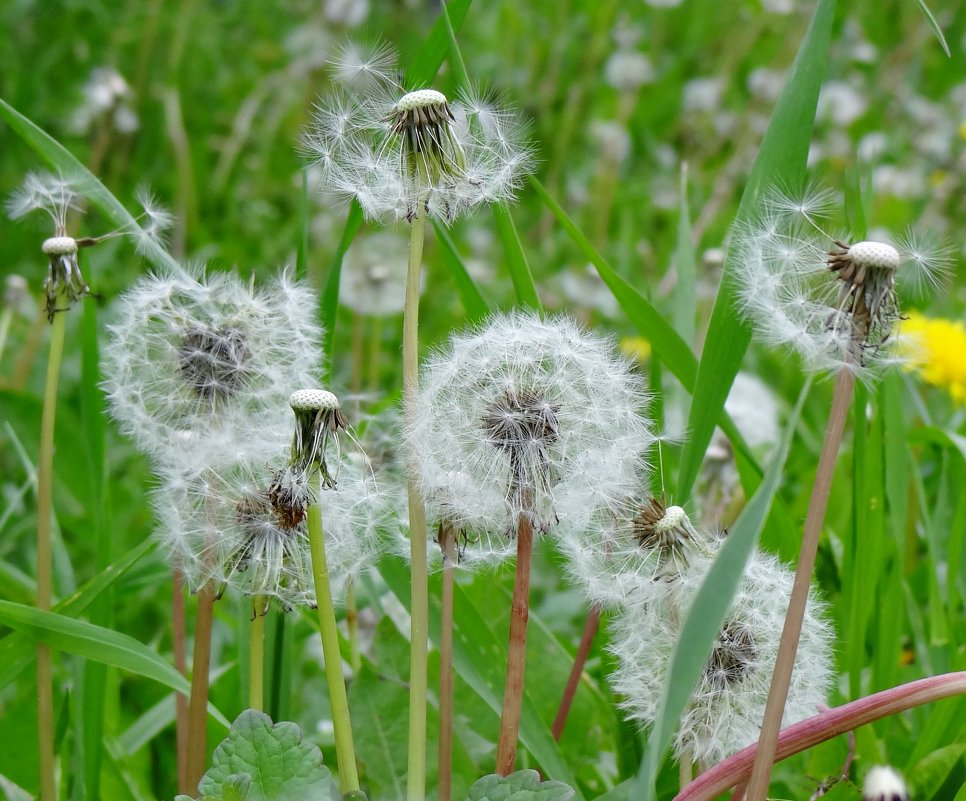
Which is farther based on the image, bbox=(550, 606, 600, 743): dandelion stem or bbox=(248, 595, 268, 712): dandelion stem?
bbox=(550, 606, 600, 743): dandelion stem

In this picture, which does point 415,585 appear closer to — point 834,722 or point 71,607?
point 834,722

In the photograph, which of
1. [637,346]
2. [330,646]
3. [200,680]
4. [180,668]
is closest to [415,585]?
[330,646]

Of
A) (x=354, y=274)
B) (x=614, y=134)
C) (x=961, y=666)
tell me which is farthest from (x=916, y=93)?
(x=961, y=666)

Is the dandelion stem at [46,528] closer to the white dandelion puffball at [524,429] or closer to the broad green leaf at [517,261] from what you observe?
the white dandelion puffball at [524,429]

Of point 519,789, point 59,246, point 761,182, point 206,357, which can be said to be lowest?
point 519,789

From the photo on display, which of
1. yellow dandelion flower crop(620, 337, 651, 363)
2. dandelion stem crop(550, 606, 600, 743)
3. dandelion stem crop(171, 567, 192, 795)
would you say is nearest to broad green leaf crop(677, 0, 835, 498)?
dandelion stem crop(550, 606, 600, 743)

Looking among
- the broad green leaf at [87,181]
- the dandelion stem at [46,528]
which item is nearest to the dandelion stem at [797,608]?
the dandelion stem at [46,528]

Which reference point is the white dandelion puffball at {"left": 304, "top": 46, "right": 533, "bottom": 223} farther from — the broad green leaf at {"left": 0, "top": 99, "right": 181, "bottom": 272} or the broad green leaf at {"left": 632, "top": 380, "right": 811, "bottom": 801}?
the broad green leaf at {"left": 632, "top": 380, "right": 811, "bottom": 801}
